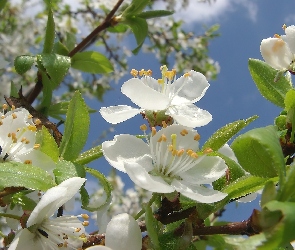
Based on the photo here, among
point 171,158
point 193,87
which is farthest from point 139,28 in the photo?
point 171,158

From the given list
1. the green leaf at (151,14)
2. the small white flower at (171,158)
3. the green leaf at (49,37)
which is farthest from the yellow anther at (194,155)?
the green leaf at (151,14)

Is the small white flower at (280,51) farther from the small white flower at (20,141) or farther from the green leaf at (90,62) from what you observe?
the green leaf at (90,62)

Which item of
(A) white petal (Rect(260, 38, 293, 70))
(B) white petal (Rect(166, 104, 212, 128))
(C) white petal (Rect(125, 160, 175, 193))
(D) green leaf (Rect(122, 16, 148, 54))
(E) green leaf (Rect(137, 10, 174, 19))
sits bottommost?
(C) white petal (Rect(125, 160, 175, 193))

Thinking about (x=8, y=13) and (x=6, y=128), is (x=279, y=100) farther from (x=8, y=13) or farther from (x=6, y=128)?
(x=8, y=13)

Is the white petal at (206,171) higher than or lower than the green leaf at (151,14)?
lower

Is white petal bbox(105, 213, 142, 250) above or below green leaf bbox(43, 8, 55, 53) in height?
below

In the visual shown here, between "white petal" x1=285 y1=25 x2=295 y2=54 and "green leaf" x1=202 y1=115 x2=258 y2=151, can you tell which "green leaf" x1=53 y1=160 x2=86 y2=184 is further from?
"white petal" x1=285 y1=25 x2=295 y2=54

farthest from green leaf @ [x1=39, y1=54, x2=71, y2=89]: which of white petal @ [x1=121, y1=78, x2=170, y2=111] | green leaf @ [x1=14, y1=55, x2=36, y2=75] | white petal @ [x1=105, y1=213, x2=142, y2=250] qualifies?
white petal @ [x1=105, y1=213, x2=142, y2=250]

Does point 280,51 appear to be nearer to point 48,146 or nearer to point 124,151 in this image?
point 124,151
